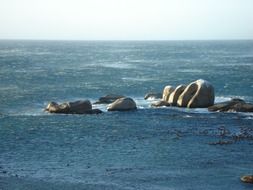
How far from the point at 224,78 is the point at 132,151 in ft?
215

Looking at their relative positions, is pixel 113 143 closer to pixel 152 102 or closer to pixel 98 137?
pixel 98 137

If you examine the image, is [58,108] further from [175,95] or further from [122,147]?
[122,147]

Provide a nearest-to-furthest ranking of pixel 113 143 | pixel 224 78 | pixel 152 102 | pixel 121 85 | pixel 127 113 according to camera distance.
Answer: pixel 113 143, pixel 127 113, pixel 152 102, pixel 121 85, pixel 224 78

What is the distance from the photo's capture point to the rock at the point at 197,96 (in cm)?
6869

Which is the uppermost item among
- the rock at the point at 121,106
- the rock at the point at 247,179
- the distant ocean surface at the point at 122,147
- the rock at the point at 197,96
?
the rock at the point at 197,96

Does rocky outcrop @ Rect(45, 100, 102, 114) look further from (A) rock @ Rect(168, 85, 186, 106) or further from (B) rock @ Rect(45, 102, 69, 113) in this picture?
(A) rock @ Rect(168, 85, 186, 106)

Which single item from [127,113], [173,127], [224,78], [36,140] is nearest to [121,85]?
[224,78]

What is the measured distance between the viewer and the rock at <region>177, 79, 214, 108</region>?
68.7 meters

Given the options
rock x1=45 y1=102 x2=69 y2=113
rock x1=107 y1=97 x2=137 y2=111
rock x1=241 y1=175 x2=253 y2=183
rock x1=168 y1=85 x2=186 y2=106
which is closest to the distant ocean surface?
rock x1=241 y1=175 x2=253 y2=183

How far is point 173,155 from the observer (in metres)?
45.1

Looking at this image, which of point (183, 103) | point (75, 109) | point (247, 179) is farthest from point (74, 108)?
point (247, 179)

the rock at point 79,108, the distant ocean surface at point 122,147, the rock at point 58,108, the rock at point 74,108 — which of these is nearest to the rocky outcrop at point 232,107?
the distant ocean surface at point 122,147

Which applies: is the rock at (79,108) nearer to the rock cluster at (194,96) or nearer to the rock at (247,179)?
the rock cluster at (194,96)

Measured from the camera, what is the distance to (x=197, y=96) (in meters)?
68.7
